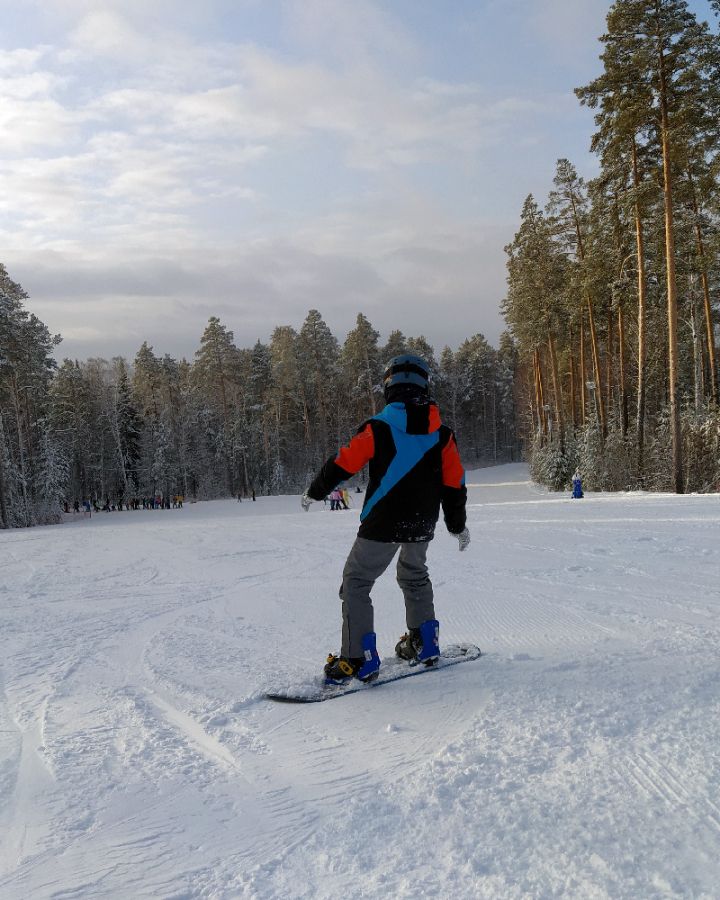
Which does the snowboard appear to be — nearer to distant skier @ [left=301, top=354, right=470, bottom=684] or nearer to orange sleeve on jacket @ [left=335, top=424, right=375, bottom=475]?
distant skier @ [left=301, top=354, right=470, bottom=684]

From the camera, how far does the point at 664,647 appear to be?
3.81 meters

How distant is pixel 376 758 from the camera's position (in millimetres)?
2682

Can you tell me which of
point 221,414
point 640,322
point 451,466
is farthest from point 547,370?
point 451,466

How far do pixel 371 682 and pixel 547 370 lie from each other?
59406 mm

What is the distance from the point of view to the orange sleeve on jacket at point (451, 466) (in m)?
3.93

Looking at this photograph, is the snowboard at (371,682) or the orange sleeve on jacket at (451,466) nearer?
the snowboard at (371,682)

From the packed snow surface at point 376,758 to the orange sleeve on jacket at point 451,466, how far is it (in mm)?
1205

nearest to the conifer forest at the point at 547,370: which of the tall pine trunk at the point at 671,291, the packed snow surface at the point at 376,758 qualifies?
the tall pine trunk at the point at 671,291

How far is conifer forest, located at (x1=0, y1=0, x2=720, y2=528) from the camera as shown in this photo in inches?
763

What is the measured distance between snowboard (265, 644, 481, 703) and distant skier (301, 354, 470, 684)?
57mm

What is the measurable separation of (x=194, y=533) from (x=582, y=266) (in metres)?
22.3

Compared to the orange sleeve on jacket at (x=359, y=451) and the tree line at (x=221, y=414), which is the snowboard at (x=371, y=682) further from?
the tree line at (x=221, y=414)

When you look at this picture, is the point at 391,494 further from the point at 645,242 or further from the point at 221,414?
the point at 221,414

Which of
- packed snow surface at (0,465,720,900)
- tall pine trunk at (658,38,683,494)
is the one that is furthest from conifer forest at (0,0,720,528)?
packed snow surface at (0,465,720,900)
